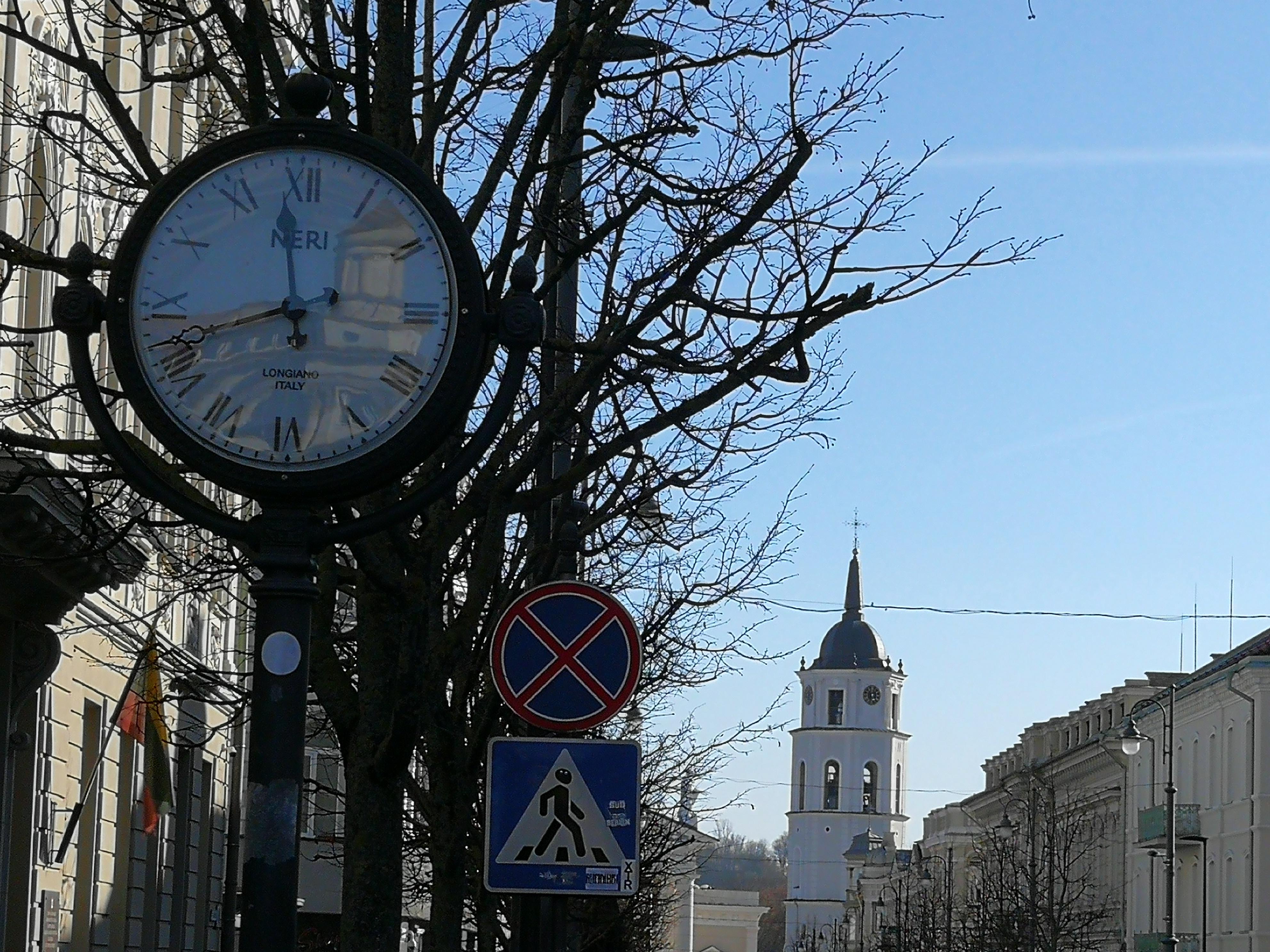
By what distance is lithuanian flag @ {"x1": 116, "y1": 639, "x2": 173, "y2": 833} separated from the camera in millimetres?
21969

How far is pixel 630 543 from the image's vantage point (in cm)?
1680

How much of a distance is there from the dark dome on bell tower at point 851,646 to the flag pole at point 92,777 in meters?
150

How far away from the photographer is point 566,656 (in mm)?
8297

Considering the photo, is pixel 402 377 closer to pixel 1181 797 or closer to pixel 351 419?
pixel 351 419

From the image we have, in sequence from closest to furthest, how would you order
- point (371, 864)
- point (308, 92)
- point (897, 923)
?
point (308, 92) < point (371, 864) < point (897, 923)

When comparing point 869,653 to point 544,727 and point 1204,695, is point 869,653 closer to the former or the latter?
point 1204,695

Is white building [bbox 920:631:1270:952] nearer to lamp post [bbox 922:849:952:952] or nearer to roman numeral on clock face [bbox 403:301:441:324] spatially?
lamp post [bbox 922:849:952:952]

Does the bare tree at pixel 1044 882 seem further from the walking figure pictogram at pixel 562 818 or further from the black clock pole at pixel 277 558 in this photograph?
the black clock pole at pixel 277 558

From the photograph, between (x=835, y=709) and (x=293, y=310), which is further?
(x=835, y=709)

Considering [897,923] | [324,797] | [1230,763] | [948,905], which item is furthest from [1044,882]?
[897,923]

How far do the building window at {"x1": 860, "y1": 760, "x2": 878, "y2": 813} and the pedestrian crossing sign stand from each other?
166m

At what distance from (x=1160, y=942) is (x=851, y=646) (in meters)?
109

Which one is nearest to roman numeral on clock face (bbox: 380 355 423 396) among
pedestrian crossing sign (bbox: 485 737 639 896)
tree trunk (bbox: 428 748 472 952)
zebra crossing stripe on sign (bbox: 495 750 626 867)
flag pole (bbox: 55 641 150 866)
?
pedestrian crossing sign (bbox: 485 737 639 896)

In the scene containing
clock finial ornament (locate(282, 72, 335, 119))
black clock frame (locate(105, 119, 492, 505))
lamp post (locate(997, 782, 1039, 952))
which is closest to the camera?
black clock frame (locate(105, 119, 492, 505))
